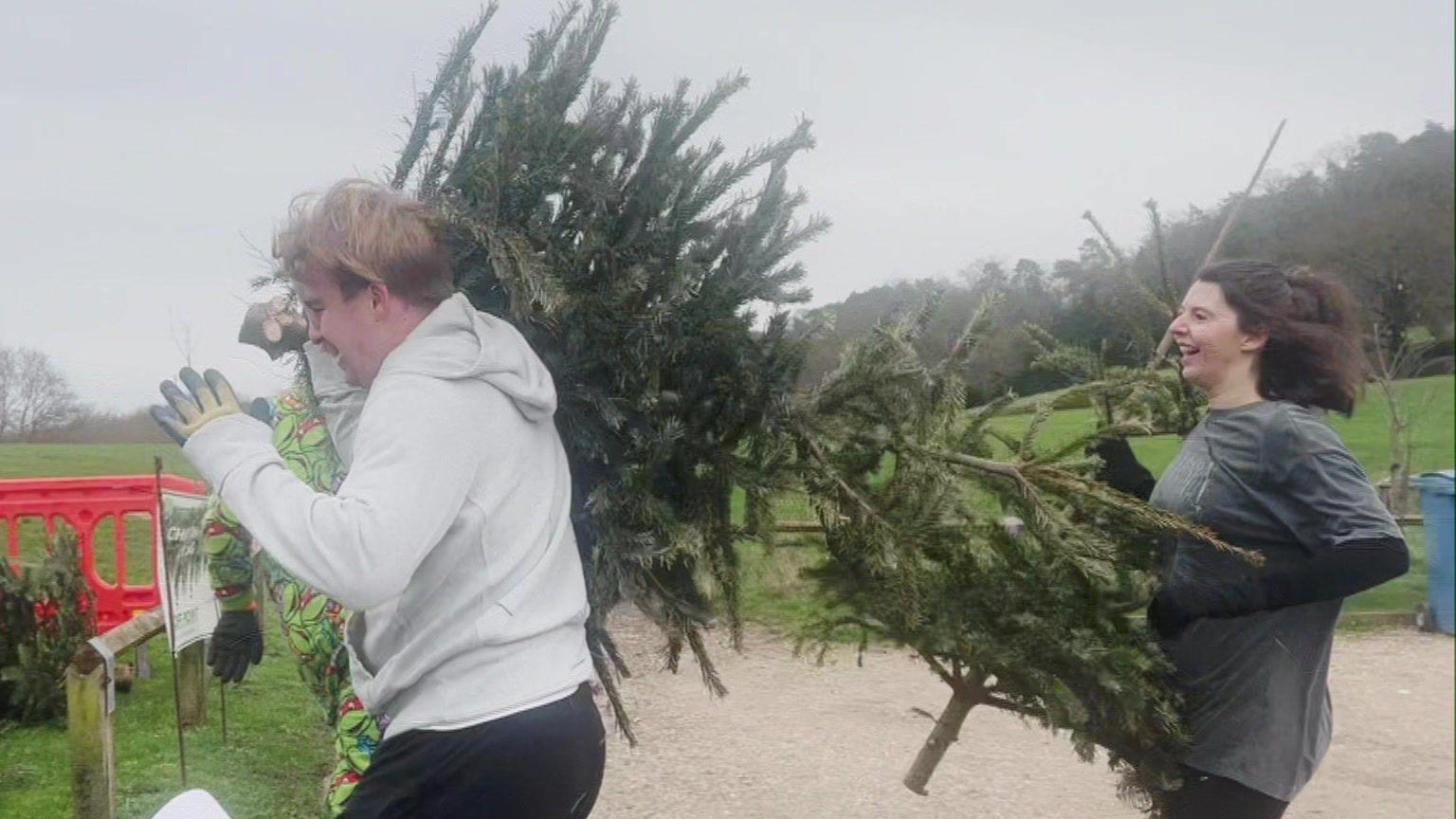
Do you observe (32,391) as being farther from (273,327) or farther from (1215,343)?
(1215,343)

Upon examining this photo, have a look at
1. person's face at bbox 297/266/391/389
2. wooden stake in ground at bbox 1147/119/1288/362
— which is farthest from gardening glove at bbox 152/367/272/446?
wooden stake in ground at bbox 1147/119/1288/362

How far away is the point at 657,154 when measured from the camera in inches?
89.3

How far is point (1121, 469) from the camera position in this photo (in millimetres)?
2902

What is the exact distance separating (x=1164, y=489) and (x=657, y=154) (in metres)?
1.27

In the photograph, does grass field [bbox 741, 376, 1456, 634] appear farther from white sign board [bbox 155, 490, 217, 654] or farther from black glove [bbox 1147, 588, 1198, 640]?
white sign board [bbox 155, 490, 217, 654]

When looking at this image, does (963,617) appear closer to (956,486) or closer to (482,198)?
(956,486)

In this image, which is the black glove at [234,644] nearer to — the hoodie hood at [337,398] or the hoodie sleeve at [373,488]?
the hoodie hood at [337,398]

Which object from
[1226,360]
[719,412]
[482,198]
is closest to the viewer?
[482,198]

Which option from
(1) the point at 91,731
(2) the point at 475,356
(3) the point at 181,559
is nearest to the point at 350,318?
(2) the point at 475,356

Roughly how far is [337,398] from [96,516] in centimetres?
421

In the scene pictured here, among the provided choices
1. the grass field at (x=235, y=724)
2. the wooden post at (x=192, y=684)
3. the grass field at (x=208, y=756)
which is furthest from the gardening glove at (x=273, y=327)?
the wooden post at (x=192, y=684)

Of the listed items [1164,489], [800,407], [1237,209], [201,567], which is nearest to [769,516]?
[800,407]

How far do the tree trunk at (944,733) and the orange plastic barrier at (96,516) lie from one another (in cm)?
291

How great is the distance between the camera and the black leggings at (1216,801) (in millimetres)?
2529
